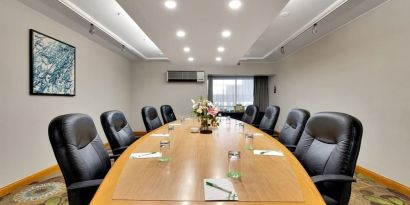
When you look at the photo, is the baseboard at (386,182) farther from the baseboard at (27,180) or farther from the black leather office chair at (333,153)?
the baseboard at (27,180)

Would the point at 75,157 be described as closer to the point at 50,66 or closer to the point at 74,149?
the point at 74,149

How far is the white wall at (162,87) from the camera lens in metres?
6.71

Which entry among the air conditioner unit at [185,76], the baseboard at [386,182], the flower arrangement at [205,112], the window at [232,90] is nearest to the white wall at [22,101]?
the flower arrangement at [205,112]

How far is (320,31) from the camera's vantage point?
13.1 feet

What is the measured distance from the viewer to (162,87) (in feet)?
22.2

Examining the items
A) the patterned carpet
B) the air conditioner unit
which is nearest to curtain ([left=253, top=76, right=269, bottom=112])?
the air conditioner unit

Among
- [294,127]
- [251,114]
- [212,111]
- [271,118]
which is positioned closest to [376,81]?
[271,118]

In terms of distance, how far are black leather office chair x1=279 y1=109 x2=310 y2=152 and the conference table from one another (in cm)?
79

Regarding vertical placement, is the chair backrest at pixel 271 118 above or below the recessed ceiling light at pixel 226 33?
below

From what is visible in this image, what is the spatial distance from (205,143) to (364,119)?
2.85 meters

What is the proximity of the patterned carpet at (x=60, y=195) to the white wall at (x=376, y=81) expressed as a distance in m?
0.26

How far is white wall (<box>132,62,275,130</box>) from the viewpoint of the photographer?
6715 mm

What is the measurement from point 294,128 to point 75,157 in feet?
7.02

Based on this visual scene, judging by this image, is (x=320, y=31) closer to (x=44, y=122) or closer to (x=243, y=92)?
(x=243, y=92)
